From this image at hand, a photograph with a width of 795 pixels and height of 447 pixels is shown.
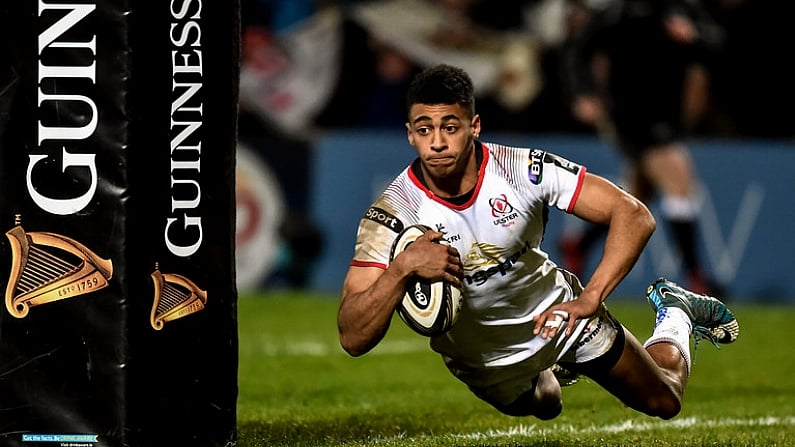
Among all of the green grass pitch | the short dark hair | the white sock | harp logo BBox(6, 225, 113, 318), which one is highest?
the short dark hair

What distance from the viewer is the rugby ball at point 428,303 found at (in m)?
5.61

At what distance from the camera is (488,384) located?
6.66 m

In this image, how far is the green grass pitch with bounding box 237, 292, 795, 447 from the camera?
6.94 m

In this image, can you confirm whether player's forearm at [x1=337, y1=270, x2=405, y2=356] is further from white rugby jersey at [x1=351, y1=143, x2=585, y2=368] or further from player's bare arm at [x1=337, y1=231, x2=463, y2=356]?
white rugby jersey at [x1=351, y1=143, x2=585, y2=368]

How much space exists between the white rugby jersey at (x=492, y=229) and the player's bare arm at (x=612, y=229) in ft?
0.24

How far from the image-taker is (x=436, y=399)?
28.5 feet

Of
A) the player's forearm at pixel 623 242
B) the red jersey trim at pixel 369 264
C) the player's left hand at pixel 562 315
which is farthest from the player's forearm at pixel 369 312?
the player's forearm at pixel 623 242

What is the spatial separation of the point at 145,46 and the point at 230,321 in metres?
1.18

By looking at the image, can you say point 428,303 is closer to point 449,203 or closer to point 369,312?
point 369,312

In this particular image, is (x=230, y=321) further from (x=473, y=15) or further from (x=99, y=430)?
Result: (x=473, y=15)

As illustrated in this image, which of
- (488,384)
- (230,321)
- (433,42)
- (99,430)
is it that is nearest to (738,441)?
(488,384)

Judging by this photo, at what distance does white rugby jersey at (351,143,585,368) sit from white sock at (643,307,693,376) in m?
0.88

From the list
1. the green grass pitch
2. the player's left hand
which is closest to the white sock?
the green grass pitch

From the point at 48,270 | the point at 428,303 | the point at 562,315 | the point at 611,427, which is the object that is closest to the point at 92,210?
the point at 48,270
